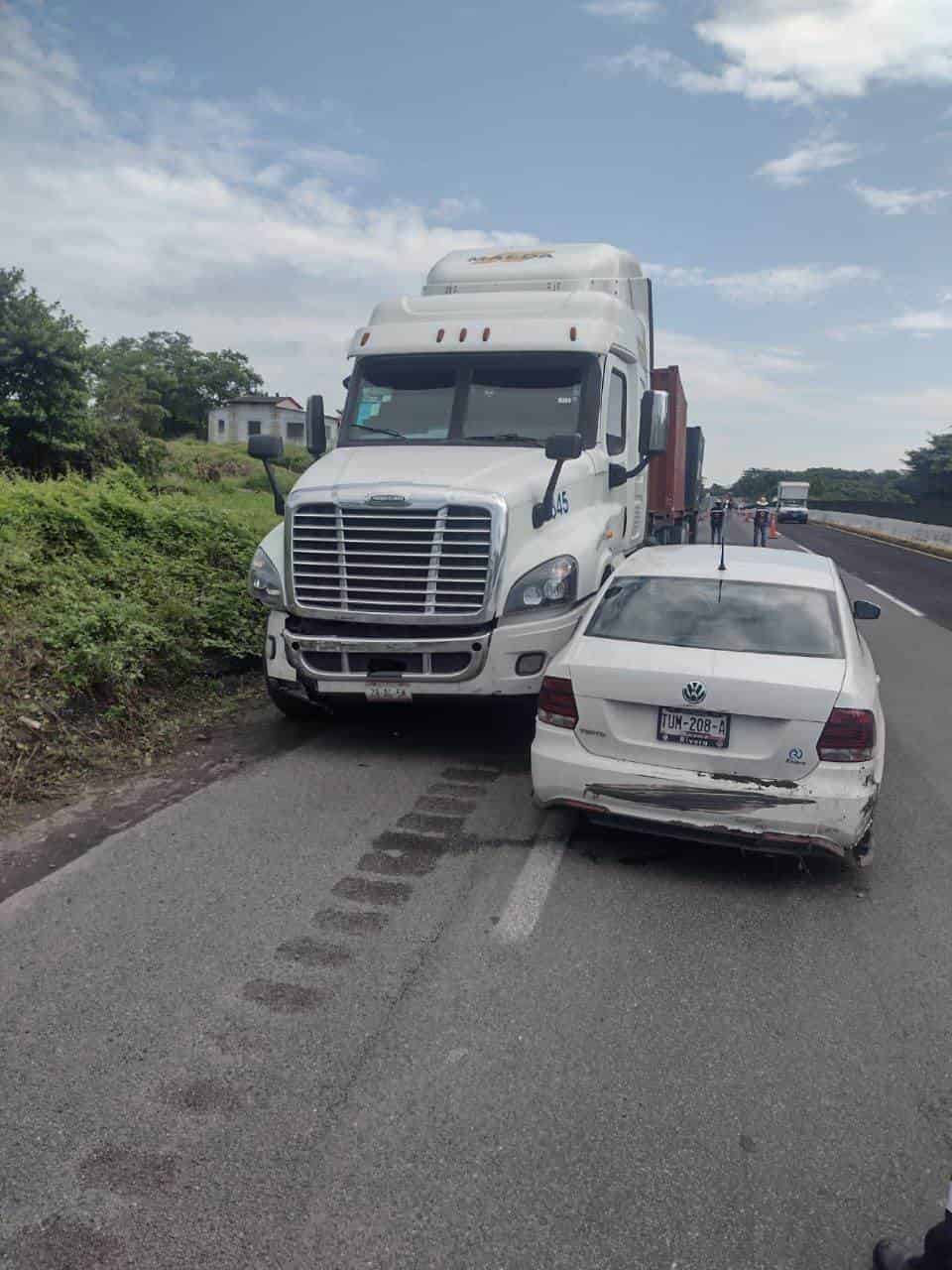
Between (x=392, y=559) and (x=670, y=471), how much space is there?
23.0 feet

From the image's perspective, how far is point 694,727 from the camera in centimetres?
496

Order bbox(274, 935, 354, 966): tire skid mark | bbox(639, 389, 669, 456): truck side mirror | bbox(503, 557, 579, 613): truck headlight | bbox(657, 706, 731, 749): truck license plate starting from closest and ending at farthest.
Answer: bbox(274, 935, 354, 966): tire skid mark < bbox(657, 706, 731, 749): truck license plate < bbox(503, 557, 579, 613): truck headlight < bbox(639, 389, 669, 456): truck side mirror

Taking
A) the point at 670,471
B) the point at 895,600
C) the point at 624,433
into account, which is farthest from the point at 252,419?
the point at 624,433

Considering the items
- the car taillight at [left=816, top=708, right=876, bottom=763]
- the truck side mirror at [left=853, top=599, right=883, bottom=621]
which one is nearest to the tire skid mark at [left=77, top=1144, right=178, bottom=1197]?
the car taillight at [left=816, top=708, right=876, bottom=763]

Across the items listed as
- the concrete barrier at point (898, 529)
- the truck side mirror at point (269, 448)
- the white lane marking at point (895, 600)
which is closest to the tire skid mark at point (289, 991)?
the truck side mirror at point (269, 448)

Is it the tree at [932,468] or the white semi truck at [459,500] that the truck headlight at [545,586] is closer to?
the white semi truck at [459,500]

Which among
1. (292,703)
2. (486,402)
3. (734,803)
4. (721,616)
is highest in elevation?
(486,402)

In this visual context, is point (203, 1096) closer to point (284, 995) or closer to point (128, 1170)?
point (128, 1170)

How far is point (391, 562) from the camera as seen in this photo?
6.93 m

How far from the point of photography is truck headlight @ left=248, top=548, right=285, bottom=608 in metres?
7.29

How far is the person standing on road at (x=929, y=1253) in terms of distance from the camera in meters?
2.11

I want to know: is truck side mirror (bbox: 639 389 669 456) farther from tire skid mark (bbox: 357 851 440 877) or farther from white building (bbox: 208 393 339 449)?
white building (bbox: 208 393 339 449)

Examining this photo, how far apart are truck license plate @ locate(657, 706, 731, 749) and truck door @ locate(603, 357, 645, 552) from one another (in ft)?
12.8

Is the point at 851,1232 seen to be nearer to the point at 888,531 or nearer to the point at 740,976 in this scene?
the point at 740,976
